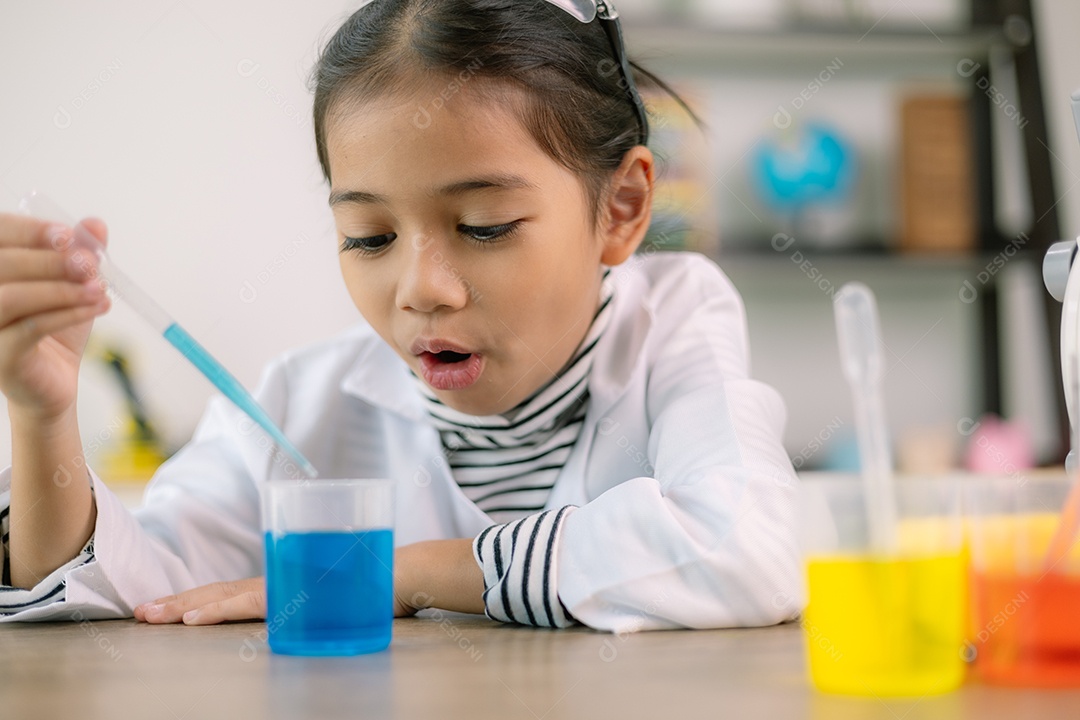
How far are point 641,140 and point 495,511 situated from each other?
0.45 meters

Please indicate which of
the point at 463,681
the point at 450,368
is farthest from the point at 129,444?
the point at 463,681

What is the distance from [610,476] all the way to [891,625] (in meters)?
0.62

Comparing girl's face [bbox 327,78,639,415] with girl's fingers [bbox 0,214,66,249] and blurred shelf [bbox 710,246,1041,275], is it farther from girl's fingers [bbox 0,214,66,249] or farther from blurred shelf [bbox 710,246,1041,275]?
blurred shelf [bbox 710,246,1041,275]

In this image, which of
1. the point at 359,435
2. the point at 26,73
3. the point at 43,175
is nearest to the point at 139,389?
the point at 43,175

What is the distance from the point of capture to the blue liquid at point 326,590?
64 cm

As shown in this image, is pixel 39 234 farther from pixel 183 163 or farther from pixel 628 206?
pixel 183 163

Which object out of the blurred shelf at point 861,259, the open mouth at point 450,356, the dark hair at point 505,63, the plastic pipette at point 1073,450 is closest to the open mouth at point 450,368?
the open mouth at point 450,356

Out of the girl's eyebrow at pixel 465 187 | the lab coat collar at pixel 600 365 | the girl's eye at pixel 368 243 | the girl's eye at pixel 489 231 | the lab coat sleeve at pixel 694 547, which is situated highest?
the girl's eyebrow at pixel 465 187

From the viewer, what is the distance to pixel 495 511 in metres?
1.16

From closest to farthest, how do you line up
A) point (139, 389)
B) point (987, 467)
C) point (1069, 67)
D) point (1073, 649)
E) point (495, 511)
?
point (1073, 649), point (495, 511), point (139, 389), point (987, 467), point (1069, 67)

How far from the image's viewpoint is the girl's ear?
3.76 ft

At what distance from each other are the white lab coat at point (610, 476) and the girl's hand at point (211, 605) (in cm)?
6

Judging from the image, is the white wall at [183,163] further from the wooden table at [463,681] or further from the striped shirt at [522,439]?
the wooden table at [463,681]

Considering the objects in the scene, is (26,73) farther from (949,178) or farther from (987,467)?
(987,467)
